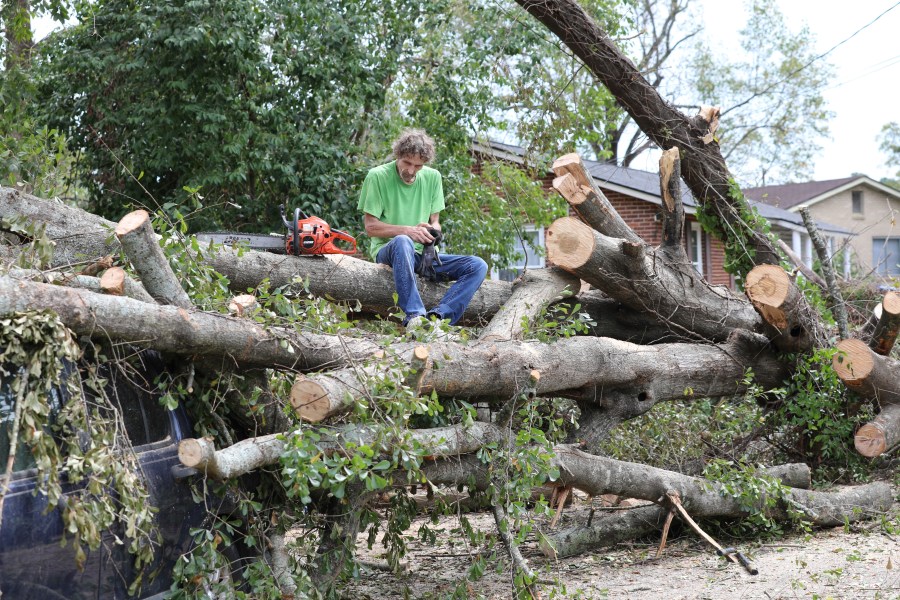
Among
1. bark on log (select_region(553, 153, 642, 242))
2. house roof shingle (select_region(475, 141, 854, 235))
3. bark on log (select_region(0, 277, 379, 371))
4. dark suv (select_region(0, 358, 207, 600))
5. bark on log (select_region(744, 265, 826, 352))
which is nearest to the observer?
dark suv (select_region(0, 358, 207, 600))

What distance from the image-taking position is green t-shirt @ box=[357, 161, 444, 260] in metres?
6.77

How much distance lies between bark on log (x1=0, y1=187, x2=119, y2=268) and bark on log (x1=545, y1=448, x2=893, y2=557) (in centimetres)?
312

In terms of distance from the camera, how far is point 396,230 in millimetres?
6598

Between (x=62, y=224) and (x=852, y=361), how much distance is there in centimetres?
591

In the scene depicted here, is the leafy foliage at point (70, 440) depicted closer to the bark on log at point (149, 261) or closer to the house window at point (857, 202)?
the bark on log at point (149, 261)

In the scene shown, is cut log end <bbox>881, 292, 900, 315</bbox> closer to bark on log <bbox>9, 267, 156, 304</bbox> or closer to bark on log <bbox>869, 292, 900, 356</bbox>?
bark on log <bbox>869, 292, 900, 356</bbox>

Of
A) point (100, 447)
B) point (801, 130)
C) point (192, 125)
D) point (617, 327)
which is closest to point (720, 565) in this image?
point (617, 327)

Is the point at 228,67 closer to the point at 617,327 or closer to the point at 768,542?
the point at 617,327

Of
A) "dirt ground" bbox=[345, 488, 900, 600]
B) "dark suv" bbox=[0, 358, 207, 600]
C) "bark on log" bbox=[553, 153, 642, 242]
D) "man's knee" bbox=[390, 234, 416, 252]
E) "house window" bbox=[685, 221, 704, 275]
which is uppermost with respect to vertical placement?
"house window" bbox=[685, 221, 704, 275]

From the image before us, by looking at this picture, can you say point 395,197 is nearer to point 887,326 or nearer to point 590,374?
point 590,374

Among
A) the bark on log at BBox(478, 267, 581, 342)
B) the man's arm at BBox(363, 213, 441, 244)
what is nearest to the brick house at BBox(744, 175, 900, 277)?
the bark on log at BBox(478, 267, 581, 342)

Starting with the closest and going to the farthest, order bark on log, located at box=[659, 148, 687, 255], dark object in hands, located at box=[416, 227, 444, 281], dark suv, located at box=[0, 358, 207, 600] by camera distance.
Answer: dark suv, located at box=[0, 358, 207, 600] < dark object in hands, located at box=[416, 227, 444, 281] < bark on log, located at box=[659, 148, 687, 255]

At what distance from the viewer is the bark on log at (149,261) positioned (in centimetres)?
429

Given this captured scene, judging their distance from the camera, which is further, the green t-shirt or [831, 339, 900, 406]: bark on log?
[831, 339, 900, 406]: bark on log
